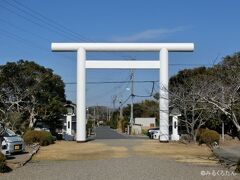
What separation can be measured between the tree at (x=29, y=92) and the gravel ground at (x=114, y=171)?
18027mm

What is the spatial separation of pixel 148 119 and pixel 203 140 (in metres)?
54.4

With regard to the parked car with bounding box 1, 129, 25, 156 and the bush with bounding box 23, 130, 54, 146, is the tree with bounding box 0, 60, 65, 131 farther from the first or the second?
the parked car with bounding box 1, 129, 25, 156

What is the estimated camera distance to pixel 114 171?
1530 centimetres

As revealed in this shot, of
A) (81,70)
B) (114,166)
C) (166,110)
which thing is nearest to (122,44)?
(81,70)

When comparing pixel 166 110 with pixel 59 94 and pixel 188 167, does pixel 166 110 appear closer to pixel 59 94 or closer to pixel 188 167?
pixel 59 94

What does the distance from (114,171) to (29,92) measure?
71.0 ft

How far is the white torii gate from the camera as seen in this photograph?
1280 inches

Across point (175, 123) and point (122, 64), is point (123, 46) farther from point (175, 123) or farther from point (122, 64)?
point (175, 123)

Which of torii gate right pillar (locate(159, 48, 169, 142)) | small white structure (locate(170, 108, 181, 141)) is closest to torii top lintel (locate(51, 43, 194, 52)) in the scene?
torii gate right pillar (locate(159, 48, 169, 142))

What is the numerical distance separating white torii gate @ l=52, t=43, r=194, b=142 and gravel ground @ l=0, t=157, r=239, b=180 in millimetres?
15000

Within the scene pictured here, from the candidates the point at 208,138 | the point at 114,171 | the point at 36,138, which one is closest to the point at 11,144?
the point at 36,138

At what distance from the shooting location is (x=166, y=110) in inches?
1308

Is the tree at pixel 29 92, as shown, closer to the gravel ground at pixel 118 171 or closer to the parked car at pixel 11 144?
the parked car at pixel 11 144

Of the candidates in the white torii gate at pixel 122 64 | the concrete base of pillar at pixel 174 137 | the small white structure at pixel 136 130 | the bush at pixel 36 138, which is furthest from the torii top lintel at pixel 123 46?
the small white structure at pixel 136 130
